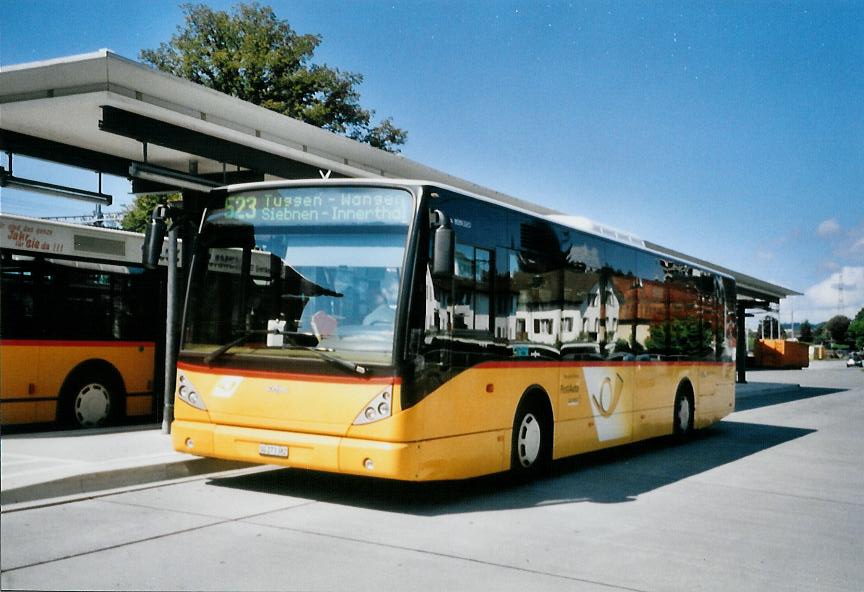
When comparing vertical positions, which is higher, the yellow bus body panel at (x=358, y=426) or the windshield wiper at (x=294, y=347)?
the windshield wiper at (x=294, y=347)

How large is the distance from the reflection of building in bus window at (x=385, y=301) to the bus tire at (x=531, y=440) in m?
2.33

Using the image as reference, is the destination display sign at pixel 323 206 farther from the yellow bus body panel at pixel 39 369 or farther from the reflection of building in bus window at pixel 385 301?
the yellow bus body panel at pixel 39 369

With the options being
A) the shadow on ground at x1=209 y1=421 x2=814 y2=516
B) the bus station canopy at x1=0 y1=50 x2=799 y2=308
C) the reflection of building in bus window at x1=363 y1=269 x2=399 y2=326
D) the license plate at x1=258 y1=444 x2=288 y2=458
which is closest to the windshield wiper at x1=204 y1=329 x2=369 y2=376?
the reflection of building in bus window at x1=363 y1=269 x2=399 y2=326

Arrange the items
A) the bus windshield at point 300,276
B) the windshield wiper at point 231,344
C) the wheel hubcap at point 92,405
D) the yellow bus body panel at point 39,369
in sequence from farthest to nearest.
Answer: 1. the wheel hubcap at point 92,405
2. the yellow bus body panel at point 39,369
3. the windshield wiper at point 231,344
4. the bus windshield at point 300,276

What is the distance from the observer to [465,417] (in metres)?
8.68

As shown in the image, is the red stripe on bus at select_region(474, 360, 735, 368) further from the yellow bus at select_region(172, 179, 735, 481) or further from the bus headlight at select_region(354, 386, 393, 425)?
Result: the bus headlight at select_region(354, 386, 393, 425)

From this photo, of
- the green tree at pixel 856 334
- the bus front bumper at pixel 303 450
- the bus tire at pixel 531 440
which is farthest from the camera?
the green tree at pixel 856 334

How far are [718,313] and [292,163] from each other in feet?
29.0

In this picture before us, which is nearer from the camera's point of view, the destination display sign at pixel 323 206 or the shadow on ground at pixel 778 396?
the destination display sign at pixel 323 206

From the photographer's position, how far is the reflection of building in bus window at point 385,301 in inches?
316

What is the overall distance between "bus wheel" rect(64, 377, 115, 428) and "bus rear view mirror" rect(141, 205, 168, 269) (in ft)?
16.3

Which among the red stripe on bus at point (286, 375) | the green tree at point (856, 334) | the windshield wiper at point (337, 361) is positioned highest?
the green tree at point (856, 334)

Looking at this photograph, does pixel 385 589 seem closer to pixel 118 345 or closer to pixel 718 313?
pixel 118 345

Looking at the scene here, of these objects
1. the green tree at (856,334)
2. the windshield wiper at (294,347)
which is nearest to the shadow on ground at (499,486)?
the windshield wiper at (294,347)
